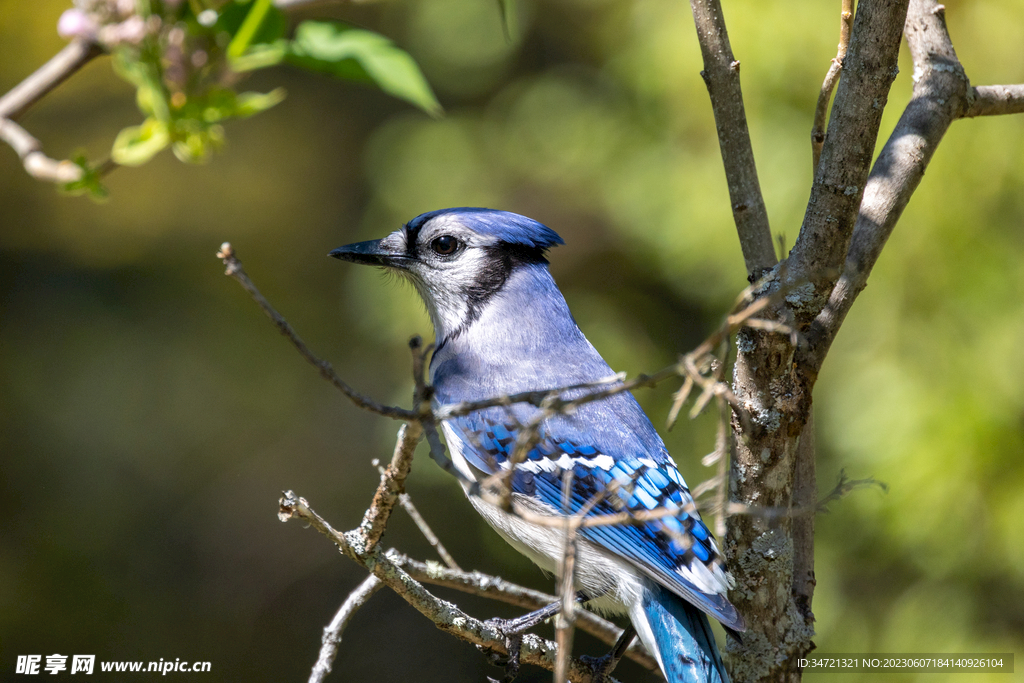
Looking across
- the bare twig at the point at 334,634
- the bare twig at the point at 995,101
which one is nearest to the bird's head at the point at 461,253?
the bare twig at the point at 334,634

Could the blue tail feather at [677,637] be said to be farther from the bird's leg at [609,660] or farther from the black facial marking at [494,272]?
the black facial marking at [494,272]

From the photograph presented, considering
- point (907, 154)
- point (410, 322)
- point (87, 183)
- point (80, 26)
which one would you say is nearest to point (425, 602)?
point (87, 183)

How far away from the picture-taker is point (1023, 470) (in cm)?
198

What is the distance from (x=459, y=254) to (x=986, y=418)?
1369 mm

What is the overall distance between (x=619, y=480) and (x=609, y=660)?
0.99 ft

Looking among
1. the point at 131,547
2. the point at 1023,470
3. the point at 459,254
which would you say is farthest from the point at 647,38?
the point at 131,547

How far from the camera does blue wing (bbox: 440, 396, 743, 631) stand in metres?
1.15

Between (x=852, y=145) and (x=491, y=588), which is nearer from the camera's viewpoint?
(x=852, y=145)

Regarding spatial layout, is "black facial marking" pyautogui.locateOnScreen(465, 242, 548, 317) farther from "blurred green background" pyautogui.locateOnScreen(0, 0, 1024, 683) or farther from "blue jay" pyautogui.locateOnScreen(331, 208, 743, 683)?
"blurred green background" pyautogui.locateOnScreen(0, 0, 1024, 683)

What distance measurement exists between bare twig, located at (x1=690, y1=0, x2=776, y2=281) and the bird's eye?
0.62 meters

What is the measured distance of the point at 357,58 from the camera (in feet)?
2.51

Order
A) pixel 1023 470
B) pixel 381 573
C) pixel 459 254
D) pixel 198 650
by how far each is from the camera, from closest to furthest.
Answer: pixel 381 573
pixel 459 254
pixel 1023 470
pixel 198 650

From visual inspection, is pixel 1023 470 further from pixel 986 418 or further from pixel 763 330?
pixel 763 330

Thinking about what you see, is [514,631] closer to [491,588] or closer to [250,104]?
[491,588]
